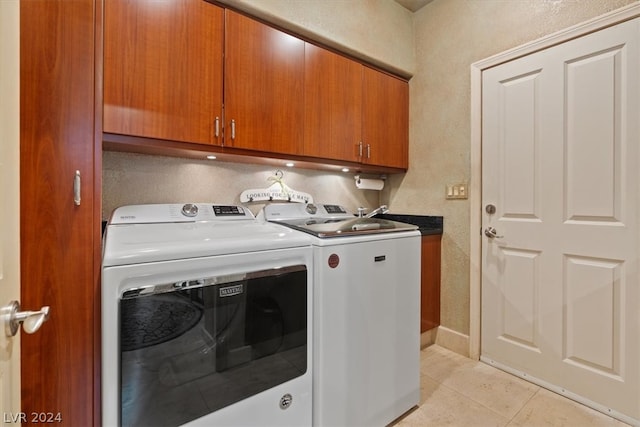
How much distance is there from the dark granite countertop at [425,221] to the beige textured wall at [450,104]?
0.05m

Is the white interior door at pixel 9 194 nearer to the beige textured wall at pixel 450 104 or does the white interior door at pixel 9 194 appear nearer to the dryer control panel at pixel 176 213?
the dryer control panel at pixel 176 213

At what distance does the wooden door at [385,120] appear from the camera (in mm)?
2143

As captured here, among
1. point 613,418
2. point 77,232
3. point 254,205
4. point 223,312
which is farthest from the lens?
point 254,205

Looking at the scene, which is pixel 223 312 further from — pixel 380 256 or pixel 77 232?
pixel 380 256

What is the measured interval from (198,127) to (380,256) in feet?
3.59

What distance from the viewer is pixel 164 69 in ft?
4.42

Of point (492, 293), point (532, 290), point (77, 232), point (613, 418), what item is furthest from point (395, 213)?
point (77, 232)

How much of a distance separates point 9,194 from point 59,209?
186 mm

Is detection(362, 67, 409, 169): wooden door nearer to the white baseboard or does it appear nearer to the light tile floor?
the white baseboard

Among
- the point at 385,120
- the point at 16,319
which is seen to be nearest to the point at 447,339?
the point at 385,120

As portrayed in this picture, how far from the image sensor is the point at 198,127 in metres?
1.45

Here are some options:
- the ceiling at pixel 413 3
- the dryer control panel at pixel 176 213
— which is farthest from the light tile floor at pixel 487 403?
the ceiling at pixel 413 3

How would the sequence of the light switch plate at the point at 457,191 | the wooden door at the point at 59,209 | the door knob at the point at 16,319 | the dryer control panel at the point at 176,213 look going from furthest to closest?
1. the light switch plate at the point at 457,191
2. the dryer control panel at the point at 176,213
3. the wooden door at the point at 59,209
4. the door knob at the point at 16,319

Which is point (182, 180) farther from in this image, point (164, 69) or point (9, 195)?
point (9, 195)
